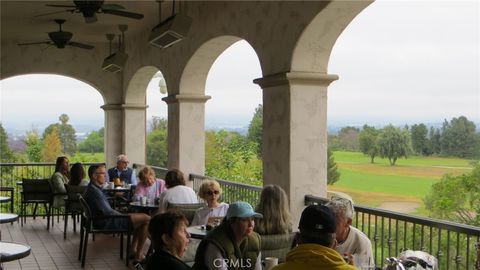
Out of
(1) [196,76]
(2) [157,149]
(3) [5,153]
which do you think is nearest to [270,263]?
(1) [196,76]

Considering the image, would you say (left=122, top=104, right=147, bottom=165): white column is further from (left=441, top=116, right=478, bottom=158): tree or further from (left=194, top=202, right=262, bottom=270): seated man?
(left=441, top=116, right=478, bottom=158): tree

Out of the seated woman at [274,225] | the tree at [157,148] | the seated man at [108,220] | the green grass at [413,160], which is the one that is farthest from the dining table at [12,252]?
the tree at [157,148]

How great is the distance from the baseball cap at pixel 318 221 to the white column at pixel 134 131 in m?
10.4

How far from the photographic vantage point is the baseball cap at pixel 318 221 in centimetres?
205

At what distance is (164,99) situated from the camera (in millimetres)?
9227

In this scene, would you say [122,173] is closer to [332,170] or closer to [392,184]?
[392,184]

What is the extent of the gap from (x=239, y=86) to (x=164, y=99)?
26.3 metres

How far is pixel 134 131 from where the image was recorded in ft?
40.1

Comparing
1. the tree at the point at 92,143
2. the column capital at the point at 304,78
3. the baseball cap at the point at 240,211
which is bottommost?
the baseball cap at the point at 240,211

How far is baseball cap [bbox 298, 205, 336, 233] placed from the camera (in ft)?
6.73

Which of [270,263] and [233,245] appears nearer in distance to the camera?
[270,263]

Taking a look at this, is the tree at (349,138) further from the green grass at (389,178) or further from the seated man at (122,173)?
the seated man at (122,173)

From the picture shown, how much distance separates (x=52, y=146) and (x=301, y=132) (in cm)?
2300

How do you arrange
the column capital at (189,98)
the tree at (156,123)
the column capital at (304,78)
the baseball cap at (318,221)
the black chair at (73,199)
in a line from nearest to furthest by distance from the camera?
the baseball cap at (318,221), the column capital at (304,78), the black chair at (73,199), the column capital at (189,98), the tree at (156,123)
